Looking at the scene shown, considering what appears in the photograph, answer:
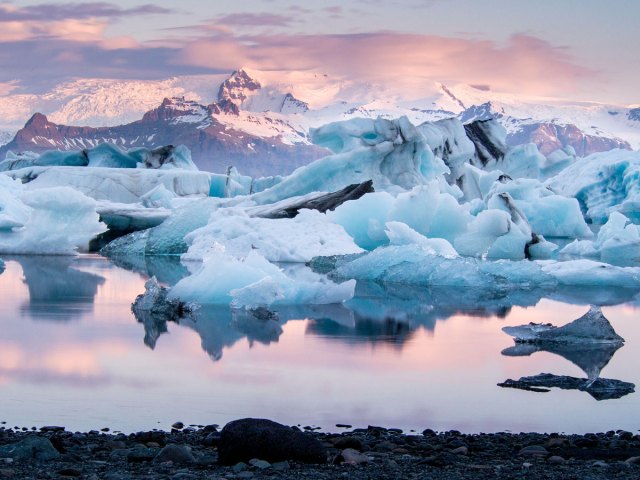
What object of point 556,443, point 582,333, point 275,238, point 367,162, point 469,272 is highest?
point 367,162

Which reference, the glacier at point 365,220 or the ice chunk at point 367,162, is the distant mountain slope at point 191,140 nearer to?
the glacier at point 365,220

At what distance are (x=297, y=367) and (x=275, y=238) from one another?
912cm

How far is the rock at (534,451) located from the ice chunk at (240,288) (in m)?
5.00

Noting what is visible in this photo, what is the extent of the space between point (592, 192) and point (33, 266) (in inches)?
782

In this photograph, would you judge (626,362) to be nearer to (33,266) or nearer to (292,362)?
(292,362)

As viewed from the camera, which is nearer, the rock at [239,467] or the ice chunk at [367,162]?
the rock at [239,467]

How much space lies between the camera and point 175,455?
153 inches

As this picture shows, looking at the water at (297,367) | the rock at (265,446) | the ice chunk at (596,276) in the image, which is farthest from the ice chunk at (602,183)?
the rock at (265,446)

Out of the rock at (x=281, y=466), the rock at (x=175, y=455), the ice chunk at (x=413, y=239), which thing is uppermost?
the rock at (x=281, y=466)

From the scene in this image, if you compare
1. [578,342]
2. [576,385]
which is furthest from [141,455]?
[578,342]

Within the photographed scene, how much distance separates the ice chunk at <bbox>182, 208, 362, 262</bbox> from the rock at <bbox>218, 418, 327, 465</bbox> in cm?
1071

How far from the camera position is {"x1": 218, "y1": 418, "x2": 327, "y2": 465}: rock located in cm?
386

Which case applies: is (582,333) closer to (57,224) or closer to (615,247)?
(57,224)

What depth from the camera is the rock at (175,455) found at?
3871mm
